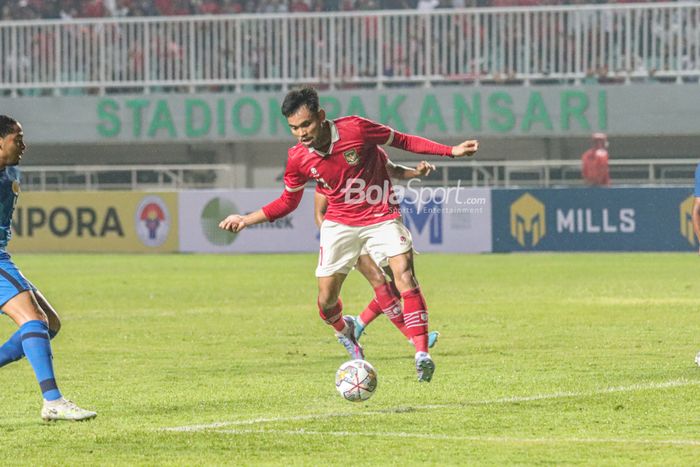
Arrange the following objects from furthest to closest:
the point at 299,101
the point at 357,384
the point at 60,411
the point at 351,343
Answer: the point at 351,343, the point at 299,101, the point at 357,384, the point at 60,411

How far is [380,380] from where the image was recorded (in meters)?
10.7

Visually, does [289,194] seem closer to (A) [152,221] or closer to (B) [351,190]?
(B) [351,190]

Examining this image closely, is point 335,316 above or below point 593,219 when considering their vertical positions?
above

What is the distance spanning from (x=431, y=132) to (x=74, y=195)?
8.19 m

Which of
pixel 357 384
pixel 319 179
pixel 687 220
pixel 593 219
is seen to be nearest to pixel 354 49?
pixel 593 219

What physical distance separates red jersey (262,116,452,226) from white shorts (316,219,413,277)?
56 millimetres

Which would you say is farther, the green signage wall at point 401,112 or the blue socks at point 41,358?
the green signage wall at point 401,112

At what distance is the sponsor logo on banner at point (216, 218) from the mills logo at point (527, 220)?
596 centimetres

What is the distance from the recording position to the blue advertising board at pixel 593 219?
94.5ft

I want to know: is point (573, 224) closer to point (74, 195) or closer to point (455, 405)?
point (74, 195)

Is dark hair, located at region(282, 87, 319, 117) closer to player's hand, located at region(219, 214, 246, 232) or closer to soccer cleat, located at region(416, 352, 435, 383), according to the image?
player's hand, located at region(219, 214, 246, 232)

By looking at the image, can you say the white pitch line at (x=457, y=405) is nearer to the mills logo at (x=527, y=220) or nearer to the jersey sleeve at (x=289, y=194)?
the jersey sleeve at (x=289, y=194)

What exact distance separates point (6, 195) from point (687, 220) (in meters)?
21.5

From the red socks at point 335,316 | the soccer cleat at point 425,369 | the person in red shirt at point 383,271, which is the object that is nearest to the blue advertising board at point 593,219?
the person in red shirt at point 383,271
